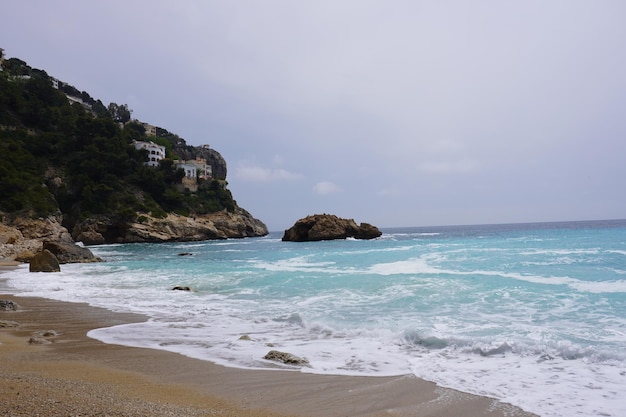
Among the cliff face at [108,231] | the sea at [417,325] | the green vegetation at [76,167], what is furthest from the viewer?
the green vegetation at [76,167]

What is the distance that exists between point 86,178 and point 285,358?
6055 cm

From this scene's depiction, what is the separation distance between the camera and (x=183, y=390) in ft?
15.1

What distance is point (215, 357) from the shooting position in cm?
620

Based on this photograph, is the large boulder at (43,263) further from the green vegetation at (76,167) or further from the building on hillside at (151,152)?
the building on hillside at (151,152)

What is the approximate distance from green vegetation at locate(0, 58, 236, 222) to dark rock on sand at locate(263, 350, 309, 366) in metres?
46.2

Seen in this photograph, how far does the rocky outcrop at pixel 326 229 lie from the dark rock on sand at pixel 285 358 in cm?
5402

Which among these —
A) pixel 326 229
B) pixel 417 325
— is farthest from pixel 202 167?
pixel 417 325

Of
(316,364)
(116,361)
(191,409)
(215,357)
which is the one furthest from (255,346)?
(191,409)

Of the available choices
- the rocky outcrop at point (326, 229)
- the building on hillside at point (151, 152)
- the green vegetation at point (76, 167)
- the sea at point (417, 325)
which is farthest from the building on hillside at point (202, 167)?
the sea at point (417, 325)

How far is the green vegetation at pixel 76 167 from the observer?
50.0 metres

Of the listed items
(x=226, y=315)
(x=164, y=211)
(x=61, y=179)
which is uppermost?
(x=61, y=179)

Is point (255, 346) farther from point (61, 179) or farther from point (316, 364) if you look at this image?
point (61, 179)

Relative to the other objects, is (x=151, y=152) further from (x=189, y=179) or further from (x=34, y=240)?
(x=34, y=240)

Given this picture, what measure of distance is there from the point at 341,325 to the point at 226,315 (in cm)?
315
